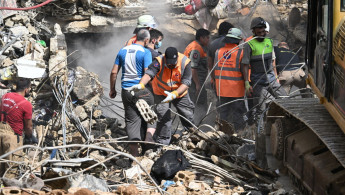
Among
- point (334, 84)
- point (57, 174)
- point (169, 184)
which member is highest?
point (334, 84)

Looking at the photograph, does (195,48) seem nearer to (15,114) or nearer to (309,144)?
(15,114)

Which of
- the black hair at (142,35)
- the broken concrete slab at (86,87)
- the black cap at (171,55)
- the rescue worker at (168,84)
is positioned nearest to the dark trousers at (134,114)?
the rescue worker at (168,84)

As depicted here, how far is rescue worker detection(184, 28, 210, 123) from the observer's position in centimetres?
1085

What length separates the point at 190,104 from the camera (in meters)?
9.80

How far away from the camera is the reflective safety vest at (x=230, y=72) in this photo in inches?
396

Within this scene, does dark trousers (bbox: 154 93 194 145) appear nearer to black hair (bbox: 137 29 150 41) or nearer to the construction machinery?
black hair (bbox: 137 29 150 41)

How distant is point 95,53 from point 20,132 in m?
6.08

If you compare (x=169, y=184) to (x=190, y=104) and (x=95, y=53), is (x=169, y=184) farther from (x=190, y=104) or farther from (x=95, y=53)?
(x=95, y=53)

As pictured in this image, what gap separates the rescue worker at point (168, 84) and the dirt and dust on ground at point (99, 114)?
33 cm

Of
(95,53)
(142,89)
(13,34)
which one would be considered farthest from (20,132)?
(95,53)

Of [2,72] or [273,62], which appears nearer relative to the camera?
[273,62]

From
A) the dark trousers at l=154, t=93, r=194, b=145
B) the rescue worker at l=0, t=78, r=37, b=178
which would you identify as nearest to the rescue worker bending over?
the rescue worker at l=0, t=78, r=37, b=178

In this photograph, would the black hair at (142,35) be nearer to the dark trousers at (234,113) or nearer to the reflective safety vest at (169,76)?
the reflective safety vest at (169,76)

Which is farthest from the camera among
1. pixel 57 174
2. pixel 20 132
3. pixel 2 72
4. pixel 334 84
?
pixel 2 72
